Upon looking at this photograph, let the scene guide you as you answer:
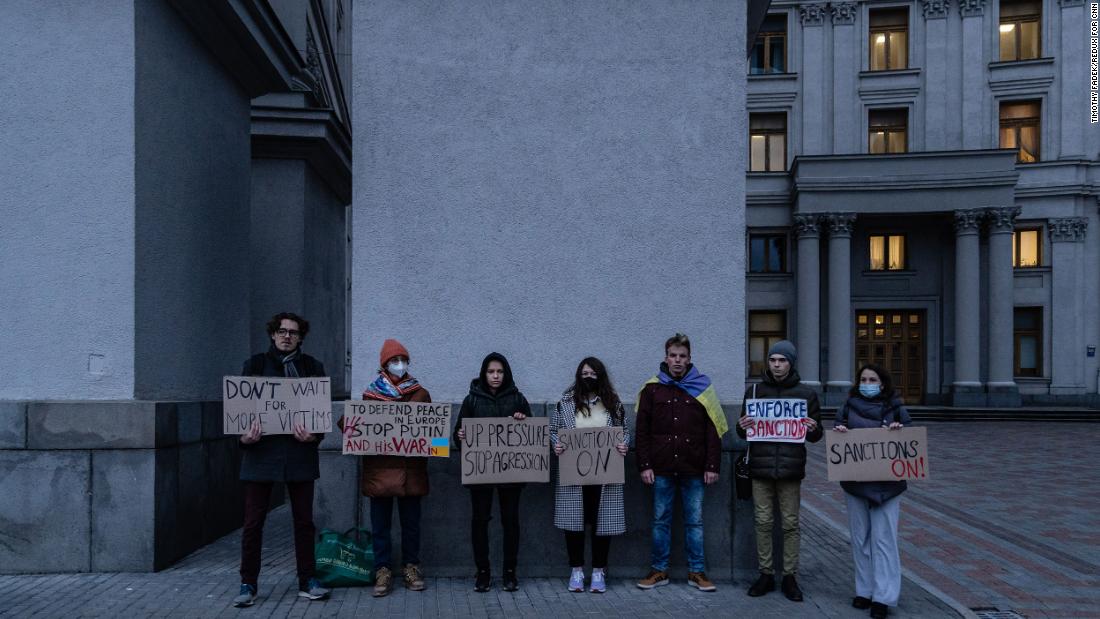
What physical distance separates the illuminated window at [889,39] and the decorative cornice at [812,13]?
190 cm

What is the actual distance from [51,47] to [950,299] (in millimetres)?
29210

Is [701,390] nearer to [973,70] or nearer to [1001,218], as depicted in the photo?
[1001,218]

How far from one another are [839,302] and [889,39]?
408 inches

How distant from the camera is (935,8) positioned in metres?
29.8

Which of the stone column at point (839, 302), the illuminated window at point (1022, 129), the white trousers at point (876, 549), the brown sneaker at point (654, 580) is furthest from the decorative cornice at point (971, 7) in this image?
the brown sneaker at point (654, 580)

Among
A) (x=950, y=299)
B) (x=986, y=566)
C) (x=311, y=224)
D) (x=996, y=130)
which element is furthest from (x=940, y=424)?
(x=311, y=224)

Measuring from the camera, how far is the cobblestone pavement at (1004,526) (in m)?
6.66

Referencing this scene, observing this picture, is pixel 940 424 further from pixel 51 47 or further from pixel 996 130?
pixel 51 47

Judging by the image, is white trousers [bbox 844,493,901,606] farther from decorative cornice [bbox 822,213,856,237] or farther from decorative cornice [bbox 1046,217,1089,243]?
decorative cornice [bbox 1046,217,1089,243]

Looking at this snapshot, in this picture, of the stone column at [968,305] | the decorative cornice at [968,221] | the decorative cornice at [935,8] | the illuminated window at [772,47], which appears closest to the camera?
the decorative cornice at [968,221]

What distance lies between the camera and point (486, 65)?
7078mm

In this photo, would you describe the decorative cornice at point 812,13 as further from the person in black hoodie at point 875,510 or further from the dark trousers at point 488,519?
the dark trousers at point 488,519

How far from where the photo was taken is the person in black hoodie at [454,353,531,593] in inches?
251

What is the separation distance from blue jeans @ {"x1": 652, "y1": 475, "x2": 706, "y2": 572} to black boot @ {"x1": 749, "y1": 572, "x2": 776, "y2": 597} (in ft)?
1.35
